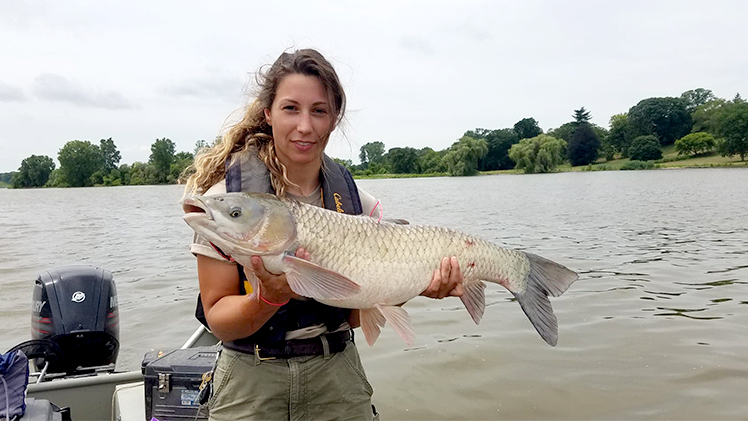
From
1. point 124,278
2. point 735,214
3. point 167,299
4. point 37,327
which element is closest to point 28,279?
point 124,278

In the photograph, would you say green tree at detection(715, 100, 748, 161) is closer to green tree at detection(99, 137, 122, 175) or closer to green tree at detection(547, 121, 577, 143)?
green tree at detection(547, 121, 577, 143)

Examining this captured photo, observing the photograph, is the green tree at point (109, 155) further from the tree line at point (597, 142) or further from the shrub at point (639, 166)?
the shrub at point (639, 166)

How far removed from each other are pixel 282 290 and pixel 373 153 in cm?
10448

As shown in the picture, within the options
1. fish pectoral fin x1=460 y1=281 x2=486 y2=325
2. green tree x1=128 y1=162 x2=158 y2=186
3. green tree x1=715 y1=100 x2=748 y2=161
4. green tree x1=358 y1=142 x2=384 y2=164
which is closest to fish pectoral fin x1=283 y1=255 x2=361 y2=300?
fish pectoral fin x1=460 y1=281 x2=486 y2=325

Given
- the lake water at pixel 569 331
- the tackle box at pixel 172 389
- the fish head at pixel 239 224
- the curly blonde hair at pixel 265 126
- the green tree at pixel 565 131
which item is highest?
the green tree at pixel 565 131

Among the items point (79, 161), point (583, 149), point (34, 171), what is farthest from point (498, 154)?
point (34, 171)

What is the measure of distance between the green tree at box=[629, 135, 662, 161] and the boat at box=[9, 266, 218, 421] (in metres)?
92.5

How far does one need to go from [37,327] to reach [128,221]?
2071cm

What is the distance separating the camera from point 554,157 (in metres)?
67.8

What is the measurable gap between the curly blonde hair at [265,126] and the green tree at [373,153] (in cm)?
9844

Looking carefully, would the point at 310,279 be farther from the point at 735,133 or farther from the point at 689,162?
the point at 735,133

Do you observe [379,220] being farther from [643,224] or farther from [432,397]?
[643,224]

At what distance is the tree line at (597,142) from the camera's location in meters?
69.9

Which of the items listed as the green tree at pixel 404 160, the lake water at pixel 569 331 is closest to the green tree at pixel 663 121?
the green tree at pixel 404 160
